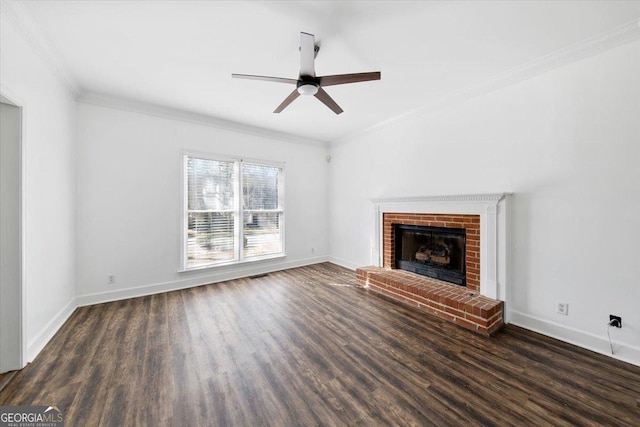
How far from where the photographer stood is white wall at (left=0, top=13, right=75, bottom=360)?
1.87 m

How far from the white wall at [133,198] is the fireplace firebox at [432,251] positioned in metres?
2.78

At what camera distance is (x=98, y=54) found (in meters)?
2.30

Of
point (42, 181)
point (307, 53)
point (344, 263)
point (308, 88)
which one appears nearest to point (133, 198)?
point (42, 181)

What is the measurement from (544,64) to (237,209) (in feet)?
14.1

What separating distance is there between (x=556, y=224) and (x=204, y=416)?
328cm

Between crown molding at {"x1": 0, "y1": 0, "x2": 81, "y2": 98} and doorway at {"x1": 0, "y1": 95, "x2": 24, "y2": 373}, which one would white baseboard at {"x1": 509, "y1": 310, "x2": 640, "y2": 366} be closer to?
doorway at {"x1": 0, "y1": 95, "x2": 24, "y2": 373}

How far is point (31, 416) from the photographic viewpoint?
144cm

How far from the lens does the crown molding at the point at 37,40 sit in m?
1.71

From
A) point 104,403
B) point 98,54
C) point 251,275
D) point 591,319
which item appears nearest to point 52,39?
A: point 98,54

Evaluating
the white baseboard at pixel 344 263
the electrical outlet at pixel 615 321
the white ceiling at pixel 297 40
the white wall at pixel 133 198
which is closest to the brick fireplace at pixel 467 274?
the electrical outlet at pixel 615 321

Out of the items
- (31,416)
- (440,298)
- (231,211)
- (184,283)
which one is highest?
(231,211)

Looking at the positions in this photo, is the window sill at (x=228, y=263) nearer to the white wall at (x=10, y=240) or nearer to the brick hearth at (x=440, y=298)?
the brick hearth at (x=440, y=298)

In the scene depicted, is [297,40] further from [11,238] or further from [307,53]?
[11,238]

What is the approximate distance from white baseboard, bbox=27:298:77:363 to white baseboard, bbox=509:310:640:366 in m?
4.46
